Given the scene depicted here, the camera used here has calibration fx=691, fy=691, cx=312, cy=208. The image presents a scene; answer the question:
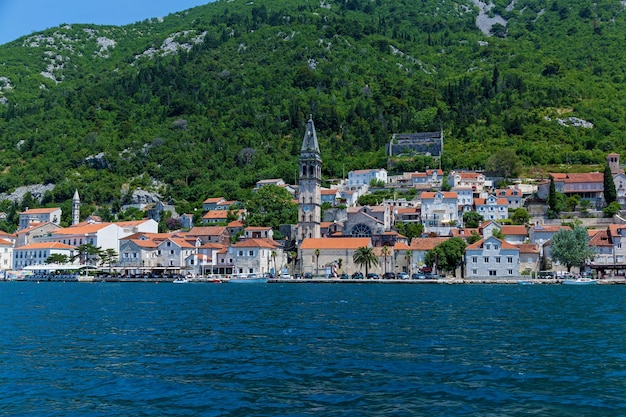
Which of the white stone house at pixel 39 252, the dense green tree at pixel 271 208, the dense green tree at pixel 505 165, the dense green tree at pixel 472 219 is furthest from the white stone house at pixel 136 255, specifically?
the dense green tree at pixel 505 165

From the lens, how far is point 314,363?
21.0 m

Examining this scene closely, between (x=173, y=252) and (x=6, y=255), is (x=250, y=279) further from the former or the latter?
(x=6, y=255)

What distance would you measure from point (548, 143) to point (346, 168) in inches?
1427

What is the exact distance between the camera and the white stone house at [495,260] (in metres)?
74.5

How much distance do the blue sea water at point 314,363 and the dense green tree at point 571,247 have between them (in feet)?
118

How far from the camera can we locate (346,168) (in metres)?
123

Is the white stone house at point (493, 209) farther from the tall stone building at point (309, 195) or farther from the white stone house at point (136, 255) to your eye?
the white stone house at point (136, 255)

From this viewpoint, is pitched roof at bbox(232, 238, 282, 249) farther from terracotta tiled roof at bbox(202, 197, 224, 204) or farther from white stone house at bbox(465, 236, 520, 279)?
terracotta tiled roof at bbox(202, 197, 224, 204)

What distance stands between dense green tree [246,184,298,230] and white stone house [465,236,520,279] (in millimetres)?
30986

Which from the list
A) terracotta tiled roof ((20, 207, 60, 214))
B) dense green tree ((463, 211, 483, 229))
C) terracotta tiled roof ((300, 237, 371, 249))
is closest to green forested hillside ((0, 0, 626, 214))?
terracotta tiled roof ((20, 207, 60, 214))

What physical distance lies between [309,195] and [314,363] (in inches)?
2791

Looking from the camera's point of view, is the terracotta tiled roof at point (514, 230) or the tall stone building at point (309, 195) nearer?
the terracotta tiled roof at point (514, 230)

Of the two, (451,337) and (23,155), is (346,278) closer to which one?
(451,337)

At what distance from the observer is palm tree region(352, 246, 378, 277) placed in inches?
3115
